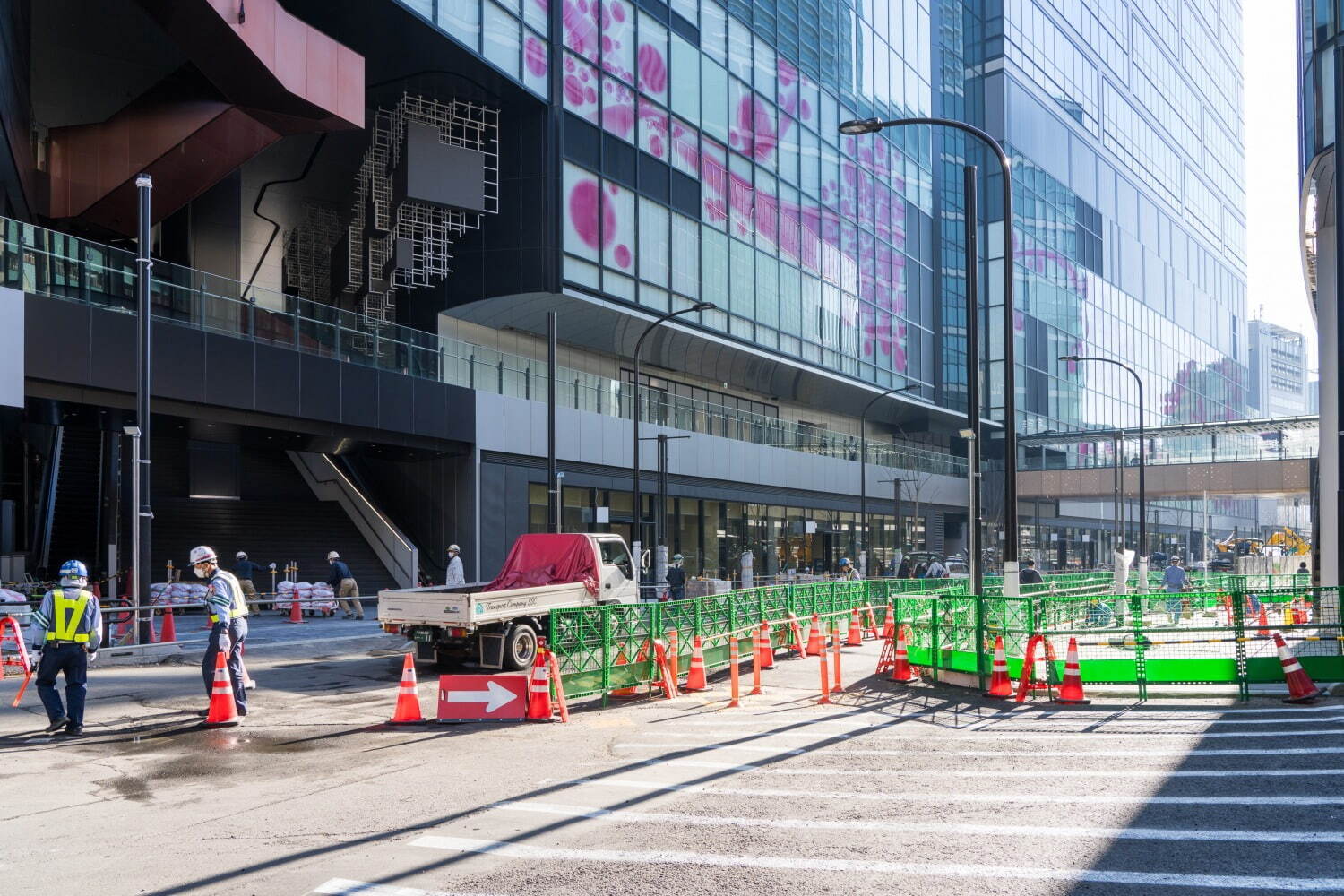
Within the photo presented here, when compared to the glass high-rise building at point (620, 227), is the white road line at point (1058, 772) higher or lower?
lower

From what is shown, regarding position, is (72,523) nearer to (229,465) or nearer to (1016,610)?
(229,465)

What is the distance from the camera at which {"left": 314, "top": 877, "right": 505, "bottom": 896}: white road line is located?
261 inches

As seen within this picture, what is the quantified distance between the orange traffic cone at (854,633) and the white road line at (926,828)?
16.3m

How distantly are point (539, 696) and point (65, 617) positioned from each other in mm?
5132

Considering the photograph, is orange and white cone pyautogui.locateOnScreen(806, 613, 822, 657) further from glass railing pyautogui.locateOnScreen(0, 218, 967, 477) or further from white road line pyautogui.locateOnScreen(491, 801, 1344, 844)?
glass railing pyautogui.locateOnScreen(0, 218, 967, 477)

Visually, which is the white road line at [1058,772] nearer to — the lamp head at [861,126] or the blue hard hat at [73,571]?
the blue hard hat at [73,571]

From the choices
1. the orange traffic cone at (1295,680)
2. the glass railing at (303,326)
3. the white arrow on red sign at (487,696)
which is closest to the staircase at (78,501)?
the glass railing at (303,326)

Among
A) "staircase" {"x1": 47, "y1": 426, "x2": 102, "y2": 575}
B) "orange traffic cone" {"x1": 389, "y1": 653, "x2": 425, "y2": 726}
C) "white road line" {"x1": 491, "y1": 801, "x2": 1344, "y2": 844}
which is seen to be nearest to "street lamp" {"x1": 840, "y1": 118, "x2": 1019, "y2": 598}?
"orange traffic cone" {"x1": 389, "y1": 653, "x2": 425, "y2": 726}

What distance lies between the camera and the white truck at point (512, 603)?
17484mm

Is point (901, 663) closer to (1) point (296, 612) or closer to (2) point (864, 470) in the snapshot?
(1) point (296, 612)

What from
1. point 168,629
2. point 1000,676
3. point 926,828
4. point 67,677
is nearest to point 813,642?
point 1000,676

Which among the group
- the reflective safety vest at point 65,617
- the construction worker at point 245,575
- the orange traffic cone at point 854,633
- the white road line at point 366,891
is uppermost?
the reflective safety vest at point 65,617

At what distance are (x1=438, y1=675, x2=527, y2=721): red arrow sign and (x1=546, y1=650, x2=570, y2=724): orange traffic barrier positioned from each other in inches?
17.6

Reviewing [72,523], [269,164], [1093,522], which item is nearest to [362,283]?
[269,164]
